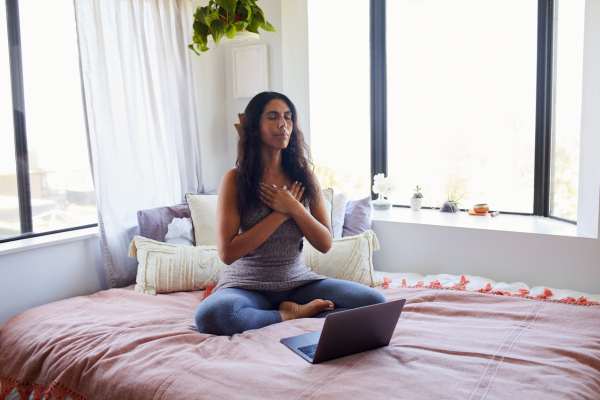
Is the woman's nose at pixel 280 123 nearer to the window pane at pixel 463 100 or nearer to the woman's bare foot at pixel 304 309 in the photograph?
the woman's bare foot at pixel 304 309

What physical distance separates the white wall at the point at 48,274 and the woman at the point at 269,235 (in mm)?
885

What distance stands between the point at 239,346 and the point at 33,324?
857mm

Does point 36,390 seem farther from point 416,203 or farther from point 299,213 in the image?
point 416,203

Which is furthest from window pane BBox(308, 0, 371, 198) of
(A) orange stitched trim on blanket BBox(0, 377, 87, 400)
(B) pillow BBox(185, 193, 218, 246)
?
(A) orange stitched trim on blanket BBox(0, 377, 87, 400)

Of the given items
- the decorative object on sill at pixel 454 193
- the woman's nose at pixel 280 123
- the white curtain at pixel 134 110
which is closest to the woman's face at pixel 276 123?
the woman's nose at pixel 280 123

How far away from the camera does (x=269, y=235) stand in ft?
6.68

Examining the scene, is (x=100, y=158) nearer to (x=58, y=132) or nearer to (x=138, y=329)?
(x=58, y=132)

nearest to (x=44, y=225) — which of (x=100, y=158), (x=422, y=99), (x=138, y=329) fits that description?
(x=100, y=158)

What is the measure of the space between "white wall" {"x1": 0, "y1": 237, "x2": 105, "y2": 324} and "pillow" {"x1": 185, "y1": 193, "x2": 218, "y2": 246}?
19.2 inches

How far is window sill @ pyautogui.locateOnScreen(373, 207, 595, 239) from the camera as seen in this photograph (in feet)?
8.40

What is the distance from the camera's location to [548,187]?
2869mm

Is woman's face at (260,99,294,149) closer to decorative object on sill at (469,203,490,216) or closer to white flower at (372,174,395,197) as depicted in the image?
white flower at (372,174,395,197)

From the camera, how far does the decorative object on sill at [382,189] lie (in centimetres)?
315

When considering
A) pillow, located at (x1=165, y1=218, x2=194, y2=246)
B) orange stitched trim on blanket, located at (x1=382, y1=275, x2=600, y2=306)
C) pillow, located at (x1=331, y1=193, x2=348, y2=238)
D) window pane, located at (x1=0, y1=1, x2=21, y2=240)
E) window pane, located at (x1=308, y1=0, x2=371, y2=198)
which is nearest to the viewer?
orange stitched trim on blanket, located at (x1=382, y1=275, x2=600, y2=306)
